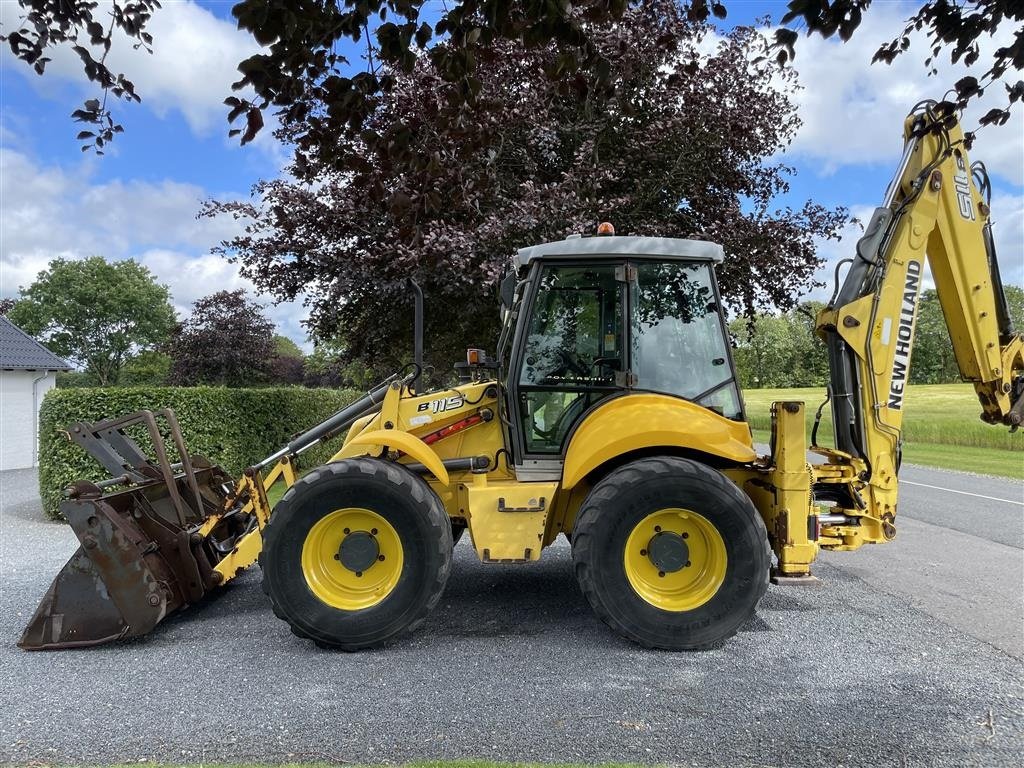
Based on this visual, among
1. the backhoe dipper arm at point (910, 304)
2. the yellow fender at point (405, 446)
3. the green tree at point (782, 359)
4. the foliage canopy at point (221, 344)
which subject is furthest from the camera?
the green tree at point (782, 359)

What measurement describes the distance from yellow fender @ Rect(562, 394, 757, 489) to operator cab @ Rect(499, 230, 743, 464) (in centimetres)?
14

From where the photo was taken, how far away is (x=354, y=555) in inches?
183

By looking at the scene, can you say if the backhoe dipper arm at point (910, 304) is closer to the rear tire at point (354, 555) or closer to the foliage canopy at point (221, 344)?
the rear tire at point (354, 555)

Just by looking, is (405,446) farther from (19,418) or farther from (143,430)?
(19,418)

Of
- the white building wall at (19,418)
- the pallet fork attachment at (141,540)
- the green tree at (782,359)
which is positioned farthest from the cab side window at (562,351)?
the green tree at (782,359)

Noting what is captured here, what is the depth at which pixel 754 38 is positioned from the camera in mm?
9688

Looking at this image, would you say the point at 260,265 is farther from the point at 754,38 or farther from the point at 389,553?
the point at 754,38

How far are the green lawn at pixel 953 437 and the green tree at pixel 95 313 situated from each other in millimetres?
38345

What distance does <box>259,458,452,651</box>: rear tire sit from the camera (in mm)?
4496

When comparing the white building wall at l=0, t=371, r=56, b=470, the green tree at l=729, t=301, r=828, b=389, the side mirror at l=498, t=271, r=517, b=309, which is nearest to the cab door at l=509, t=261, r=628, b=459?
the side mirror at l=498, t=271, r=517, b=309

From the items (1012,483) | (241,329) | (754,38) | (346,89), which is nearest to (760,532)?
(346,89)

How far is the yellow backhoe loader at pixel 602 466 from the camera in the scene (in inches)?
177

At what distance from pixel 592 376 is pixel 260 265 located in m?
6.73

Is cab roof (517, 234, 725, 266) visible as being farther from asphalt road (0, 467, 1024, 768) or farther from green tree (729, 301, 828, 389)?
green tree (729, 301, 828, 389)
